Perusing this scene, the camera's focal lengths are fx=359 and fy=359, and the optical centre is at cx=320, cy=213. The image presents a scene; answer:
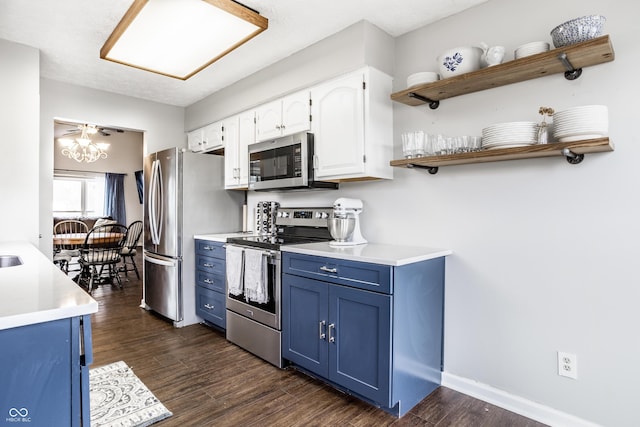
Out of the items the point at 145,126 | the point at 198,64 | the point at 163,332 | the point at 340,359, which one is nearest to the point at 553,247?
the point at 340,359

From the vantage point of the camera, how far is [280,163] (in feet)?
10.1

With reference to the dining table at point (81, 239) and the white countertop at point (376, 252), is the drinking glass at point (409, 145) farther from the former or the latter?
the dining table at point (81, 239)

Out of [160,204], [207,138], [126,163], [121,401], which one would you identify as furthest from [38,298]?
[126,163]

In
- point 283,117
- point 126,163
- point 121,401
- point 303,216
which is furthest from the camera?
point 126,163

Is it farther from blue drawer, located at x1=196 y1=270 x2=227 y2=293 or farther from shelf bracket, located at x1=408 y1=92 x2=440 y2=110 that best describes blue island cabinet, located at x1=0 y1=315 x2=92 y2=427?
blue drawer, located at x1=196 y1=270 x2=227 y2=293

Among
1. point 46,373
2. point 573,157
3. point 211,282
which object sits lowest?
point 211,282

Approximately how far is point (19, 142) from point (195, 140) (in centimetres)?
180

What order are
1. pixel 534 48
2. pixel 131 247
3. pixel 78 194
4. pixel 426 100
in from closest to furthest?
Result: pixel 534 48, pixel 426 100, pixel 131 247, pixel 78 194

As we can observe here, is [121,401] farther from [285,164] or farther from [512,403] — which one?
[512,403]

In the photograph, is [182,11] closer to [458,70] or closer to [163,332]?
[458,70]

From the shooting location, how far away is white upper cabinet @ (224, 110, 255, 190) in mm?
3535

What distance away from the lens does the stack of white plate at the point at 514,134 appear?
1895 mm

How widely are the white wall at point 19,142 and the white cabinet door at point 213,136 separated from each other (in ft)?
5.18

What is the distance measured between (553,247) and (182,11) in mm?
2533
